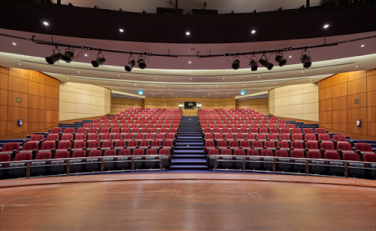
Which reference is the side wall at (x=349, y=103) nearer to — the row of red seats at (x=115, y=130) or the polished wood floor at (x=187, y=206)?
the polished wood floor at (x=187, y=206)

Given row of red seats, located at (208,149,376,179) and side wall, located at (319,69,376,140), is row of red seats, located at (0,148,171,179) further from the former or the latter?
side wall, located at (319,69,376,140)

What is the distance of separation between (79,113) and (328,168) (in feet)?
33.5

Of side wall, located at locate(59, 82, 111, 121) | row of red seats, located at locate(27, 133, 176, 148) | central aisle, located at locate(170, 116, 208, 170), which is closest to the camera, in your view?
central aisle, located at locate(170, 116, 208, 170)

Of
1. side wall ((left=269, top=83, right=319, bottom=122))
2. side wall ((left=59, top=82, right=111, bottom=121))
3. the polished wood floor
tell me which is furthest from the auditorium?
side wall ((left=59, top=82, right=111, bottom=121))

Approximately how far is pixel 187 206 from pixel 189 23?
2930 mm

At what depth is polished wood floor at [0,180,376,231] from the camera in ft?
6.02

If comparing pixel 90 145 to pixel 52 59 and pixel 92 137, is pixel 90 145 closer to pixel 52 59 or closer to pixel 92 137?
pixel 92 137

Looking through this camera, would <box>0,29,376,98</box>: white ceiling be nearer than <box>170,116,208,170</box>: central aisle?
Yes

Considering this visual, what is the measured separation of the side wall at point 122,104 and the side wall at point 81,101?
2200 millimetres

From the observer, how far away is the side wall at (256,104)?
12.3m

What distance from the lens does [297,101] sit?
871 centimetres

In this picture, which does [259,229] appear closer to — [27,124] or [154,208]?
[154,208]

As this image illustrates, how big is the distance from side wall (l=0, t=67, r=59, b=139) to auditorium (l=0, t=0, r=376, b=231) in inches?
1.6

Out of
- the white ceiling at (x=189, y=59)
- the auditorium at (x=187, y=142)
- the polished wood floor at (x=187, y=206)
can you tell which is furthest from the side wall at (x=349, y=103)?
the polished wood floor at (x=187, y=206)
